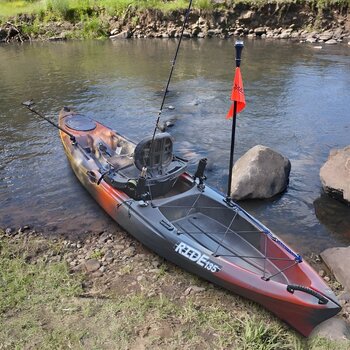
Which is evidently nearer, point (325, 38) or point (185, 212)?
point (185, 212)

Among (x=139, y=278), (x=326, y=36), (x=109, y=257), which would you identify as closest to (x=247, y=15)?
(x=326, y=36)

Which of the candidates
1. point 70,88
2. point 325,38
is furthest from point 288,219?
point 325,38

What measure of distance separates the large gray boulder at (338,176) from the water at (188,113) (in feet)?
0.98

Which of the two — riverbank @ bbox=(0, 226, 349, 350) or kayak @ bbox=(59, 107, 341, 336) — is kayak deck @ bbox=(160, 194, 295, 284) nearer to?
kayak @ bbox=(59, 107, 341, 336)

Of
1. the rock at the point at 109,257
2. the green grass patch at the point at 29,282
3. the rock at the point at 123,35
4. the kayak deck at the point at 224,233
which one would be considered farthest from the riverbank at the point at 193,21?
the green grass patch at the point at 29,282

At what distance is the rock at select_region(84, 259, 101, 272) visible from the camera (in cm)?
640

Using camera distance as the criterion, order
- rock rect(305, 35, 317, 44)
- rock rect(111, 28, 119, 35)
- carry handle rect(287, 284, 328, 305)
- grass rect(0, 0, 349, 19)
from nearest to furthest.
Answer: carry handle rect(287, 284, 328, 305) < rock rect(305, 35, 317, 44) < grass rect(0, 0, 349, 19) < rock rect(111, 28, 119, 35)

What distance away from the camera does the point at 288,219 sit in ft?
26.5

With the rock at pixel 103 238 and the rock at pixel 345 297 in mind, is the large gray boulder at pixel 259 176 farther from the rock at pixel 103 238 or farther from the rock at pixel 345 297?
the rock at pixel 345 297

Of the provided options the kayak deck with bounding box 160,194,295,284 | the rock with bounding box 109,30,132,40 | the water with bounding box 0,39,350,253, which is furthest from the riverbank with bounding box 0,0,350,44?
the kayak deck with bounding box 160,194,295,284

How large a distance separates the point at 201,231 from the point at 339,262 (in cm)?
226

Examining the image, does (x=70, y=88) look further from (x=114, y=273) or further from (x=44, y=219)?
(x=114, y=273)

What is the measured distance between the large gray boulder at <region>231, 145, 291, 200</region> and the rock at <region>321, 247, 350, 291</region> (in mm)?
2098

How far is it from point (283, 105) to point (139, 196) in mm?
9214
